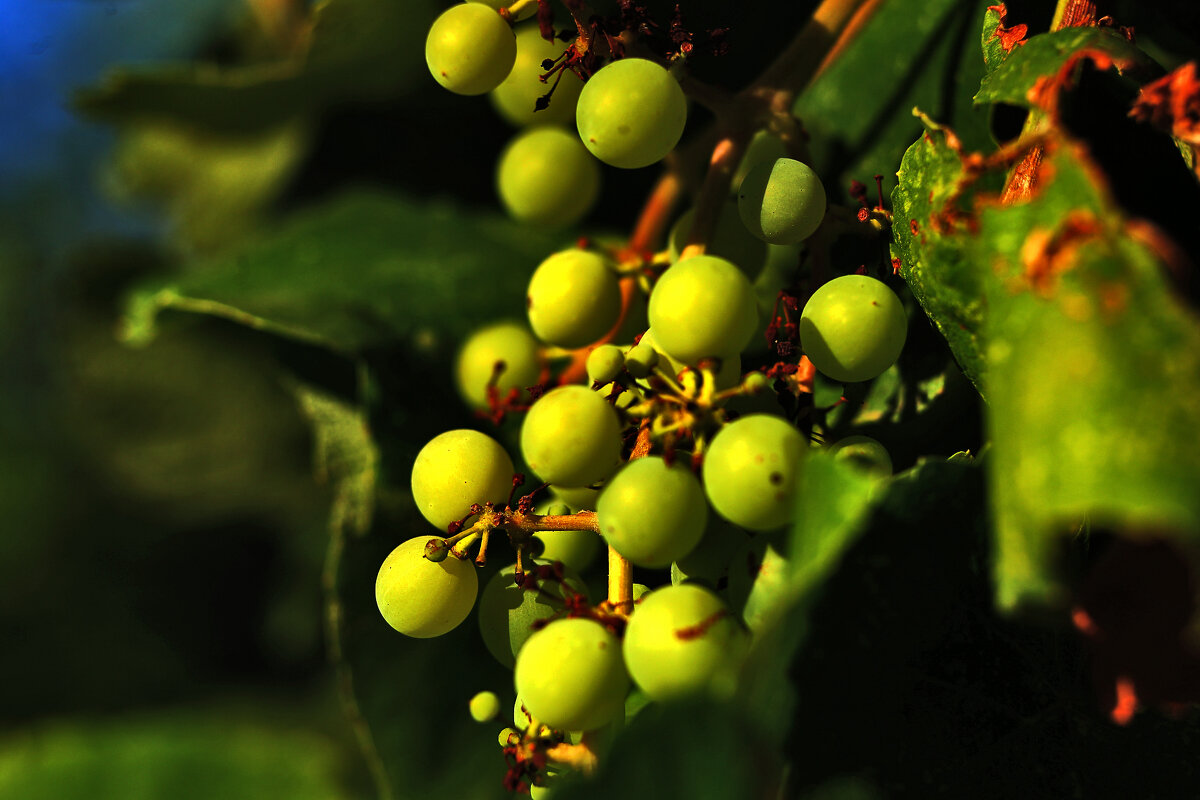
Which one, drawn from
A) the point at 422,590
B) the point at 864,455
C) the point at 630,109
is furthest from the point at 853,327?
the point at 422,590

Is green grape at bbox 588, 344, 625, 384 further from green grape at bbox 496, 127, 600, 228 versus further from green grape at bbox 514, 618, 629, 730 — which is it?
green grape at bbox 496, 127, 600, 228

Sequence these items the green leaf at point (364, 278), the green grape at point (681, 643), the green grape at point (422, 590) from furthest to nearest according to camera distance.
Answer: the green leaf at point (364, 278)
the green grape at point (422, 590)
the green grape at point (681, 643)

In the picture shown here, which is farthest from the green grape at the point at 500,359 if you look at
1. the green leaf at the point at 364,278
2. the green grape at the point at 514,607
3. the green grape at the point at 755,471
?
the green grape at the point at 755,471

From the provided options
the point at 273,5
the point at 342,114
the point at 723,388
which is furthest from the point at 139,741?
the point at 723,388

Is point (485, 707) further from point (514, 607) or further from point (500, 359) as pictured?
point (500, 359)

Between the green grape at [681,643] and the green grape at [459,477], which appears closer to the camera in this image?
the green grape at [681,643]

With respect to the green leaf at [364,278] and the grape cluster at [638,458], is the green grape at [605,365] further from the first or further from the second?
the green leaf at [364,278]

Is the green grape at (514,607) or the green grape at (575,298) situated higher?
the green grape at (575,298)
